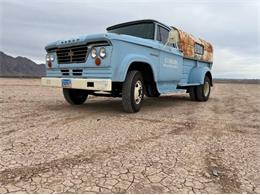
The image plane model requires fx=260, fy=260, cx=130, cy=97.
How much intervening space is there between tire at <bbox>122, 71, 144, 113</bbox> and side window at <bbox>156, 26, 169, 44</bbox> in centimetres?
151

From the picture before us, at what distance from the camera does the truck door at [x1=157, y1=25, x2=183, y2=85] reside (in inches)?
249

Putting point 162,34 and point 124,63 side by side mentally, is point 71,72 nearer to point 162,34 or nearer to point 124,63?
point 124,63

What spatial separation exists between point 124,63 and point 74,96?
2.36 metres

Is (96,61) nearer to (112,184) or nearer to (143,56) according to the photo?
(143,56)

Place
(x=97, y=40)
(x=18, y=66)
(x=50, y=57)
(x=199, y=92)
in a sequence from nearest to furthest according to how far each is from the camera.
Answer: (x=97, y=40), (x=50, y=57), (x=199, y=92), (x=18, y=66)

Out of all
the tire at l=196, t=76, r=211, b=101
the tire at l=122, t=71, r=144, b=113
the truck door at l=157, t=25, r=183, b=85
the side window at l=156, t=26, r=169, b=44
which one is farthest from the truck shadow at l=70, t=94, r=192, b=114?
the side window at l=156, t=26, r=169, b=44

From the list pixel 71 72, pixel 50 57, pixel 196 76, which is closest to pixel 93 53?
pixel 71 72

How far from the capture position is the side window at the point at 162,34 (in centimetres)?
645

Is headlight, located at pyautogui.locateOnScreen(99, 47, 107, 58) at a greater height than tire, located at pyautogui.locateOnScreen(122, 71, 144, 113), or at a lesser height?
greater

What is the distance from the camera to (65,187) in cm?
210

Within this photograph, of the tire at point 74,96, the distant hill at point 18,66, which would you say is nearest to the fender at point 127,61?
the tire at point 74,96

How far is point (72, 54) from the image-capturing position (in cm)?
529

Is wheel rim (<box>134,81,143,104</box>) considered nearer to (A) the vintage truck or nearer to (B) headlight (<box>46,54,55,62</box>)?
(A) the vintage truck

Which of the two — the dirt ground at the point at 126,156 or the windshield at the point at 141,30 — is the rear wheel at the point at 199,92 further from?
the dirt ground at the point at 126,156
